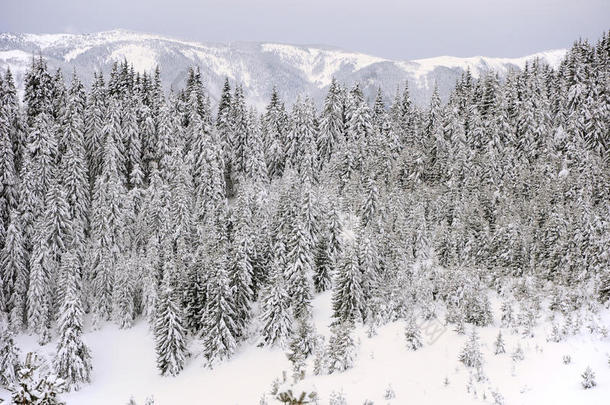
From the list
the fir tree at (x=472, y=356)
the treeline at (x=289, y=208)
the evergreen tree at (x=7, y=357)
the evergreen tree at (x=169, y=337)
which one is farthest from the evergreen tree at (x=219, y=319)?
the fir tree at (x=472, y=356)

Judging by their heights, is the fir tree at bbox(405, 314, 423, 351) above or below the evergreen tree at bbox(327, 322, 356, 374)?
above

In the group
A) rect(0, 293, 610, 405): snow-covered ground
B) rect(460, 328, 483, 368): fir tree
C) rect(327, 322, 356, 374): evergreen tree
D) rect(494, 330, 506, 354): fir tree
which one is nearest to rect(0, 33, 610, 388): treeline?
rect(327, 322, 356, 374): evergreen tree

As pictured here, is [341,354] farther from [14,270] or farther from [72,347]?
[14,270]

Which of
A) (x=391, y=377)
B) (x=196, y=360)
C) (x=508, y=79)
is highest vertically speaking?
(x=508, y=79)

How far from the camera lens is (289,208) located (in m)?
41.4

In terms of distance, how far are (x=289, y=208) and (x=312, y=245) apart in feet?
14.5

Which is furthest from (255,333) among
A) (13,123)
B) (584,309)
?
(13,123)

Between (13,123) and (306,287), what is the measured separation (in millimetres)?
44236

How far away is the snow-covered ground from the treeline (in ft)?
4.73

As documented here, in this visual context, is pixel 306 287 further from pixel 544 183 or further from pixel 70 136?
pixel 70 136

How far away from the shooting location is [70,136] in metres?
53.9

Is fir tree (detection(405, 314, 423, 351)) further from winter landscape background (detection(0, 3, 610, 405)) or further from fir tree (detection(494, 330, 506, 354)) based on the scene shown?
fir tree (detection(494, 330, 506, 354))

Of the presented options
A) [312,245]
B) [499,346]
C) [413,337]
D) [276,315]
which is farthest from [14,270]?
[499,346]

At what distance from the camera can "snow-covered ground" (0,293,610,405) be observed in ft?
51.3
